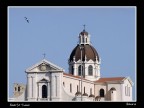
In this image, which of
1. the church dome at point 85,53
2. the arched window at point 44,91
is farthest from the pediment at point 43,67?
the church dome at point 85,53

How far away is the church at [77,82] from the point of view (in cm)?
3897

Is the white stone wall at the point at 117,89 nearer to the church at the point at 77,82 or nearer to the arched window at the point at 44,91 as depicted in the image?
the church at the point at 77,82

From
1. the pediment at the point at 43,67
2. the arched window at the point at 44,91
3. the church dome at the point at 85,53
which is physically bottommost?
the arched window at the point at 44,91

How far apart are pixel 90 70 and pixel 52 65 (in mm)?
9296

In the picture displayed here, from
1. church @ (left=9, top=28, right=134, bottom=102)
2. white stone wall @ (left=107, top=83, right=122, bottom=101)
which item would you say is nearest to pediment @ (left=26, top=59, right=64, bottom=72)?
church @ (left=9, top=28, right=134, bottom=102)

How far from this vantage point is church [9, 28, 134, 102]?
39.0 m

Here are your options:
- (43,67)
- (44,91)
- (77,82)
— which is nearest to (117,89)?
(77,82)

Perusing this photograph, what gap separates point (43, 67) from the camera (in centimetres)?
3969

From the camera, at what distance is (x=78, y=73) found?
4753cm

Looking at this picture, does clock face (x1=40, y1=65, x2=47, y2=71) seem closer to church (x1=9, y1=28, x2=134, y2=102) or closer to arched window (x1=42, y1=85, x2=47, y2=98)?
church (x1=9, y1=28, x2=134, y2=102)

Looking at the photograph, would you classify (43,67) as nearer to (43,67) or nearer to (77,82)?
(43,67)

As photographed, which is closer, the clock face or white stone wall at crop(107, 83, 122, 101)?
the clock face

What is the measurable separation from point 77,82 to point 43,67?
3.61 m
